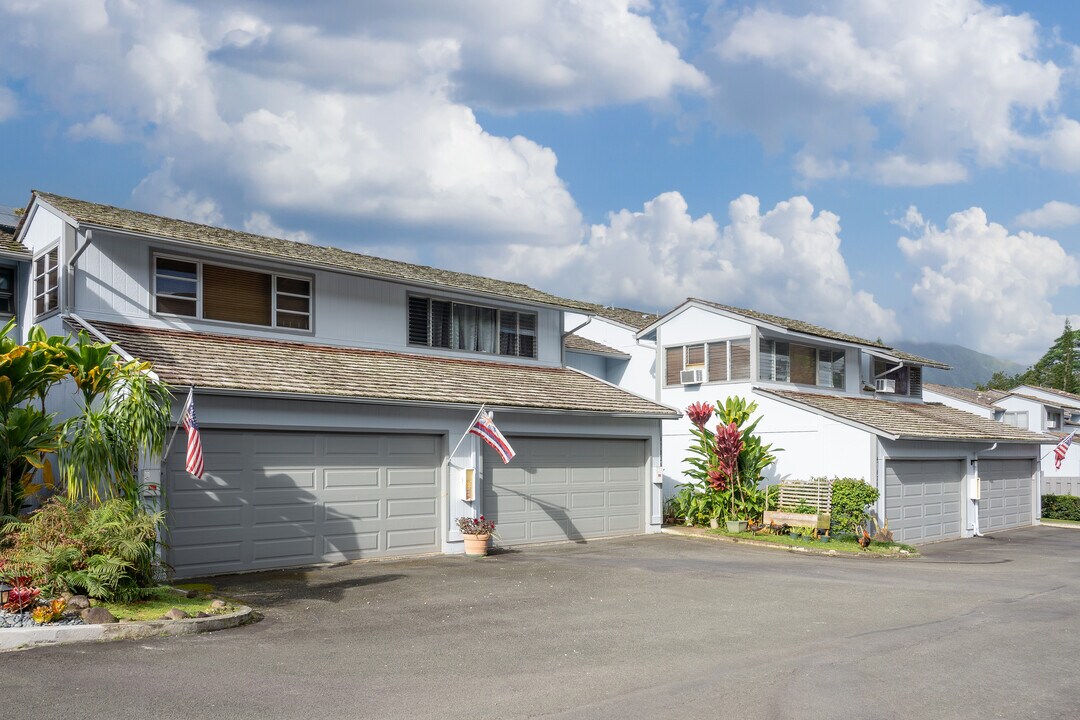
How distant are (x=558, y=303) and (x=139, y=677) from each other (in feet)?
55.7

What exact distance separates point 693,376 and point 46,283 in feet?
58.6

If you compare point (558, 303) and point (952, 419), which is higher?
point (558, 303)

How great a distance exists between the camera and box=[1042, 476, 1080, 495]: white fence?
4272 cm

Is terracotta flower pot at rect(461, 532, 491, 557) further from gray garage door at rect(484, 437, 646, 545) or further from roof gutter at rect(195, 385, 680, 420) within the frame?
roof gutter at rect(195, 385, 680, 420)

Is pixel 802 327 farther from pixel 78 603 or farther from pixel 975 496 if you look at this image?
pixel 78 603

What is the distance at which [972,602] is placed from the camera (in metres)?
13.9

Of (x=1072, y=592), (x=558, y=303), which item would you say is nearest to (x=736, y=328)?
(x=558, y=303)

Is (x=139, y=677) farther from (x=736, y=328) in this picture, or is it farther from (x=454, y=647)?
A: (x=736, y=328)

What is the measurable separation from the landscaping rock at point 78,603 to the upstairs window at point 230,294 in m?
8.15

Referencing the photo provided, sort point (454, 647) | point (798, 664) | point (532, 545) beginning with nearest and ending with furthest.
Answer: point (798, 664) < point (454, 647) < point (532, 545)

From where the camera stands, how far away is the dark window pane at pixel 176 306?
696 inches

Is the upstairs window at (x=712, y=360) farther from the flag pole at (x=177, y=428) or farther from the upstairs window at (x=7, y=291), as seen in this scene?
the upstairs window at (x=7, y=291)

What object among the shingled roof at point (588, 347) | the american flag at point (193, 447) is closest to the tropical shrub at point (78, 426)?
the american flag at point (193, 447)

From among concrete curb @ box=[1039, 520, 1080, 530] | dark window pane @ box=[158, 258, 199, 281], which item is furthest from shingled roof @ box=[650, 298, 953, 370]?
dark window pane @ box=[158, 258, 199, 281]
